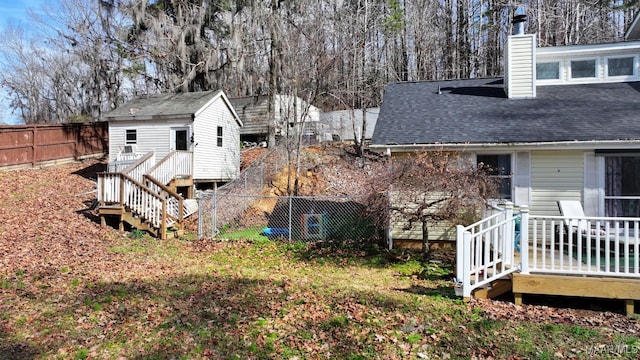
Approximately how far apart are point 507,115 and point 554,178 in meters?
2.15

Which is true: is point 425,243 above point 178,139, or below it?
below

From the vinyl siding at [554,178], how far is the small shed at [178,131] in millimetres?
12143

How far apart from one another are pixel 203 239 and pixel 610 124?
10780mm

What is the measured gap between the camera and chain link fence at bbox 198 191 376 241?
10945 millimetres

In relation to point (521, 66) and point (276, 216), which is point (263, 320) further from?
point (521, 66)

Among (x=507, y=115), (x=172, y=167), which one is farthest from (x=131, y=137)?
(x=507, y=115)

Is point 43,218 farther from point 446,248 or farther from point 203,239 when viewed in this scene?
point 446,248

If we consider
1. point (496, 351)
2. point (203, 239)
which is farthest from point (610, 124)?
point (203, 239)

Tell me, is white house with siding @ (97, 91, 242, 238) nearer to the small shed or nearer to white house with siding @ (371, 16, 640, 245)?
the small shed

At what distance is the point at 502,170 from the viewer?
371 inches

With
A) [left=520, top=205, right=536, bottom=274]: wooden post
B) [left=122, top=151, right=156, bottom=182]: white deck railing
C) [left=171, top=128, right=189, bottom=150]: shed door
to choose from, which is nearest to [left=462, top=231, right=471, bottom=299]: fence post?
[left=520, top=205, right=536, bottom=274]: wooden post

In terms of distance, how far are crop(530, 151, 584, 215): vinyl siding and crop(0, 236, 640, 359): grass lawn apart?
3.41 m

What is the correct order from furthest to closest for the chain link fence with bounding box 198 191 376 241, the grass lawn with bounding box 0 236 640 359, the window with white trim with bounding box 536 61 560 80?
the window with white trim with bounding box 536 61 560 80, the chain link fence with bounding box 198 191 376 241, the grass lawn with bounding box 0 236 640 359

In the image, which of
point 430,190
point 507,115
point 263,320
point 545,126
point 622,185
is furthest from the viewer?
point 507,115
